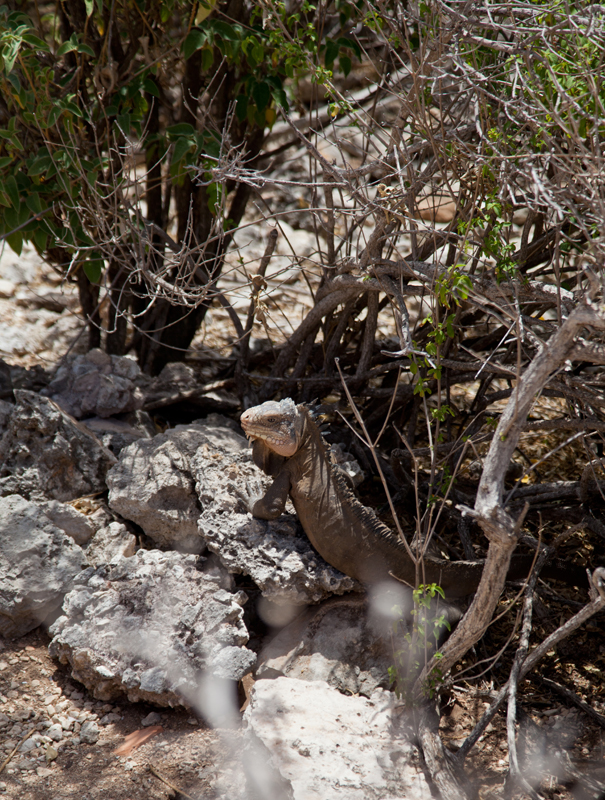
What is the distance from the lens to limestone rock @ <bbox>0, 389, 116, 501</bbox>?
4160 millimetres

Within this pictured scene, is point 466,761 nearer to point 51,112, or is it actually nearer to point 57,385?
point 57,385

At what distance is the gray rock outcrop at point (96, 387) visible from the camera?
477 centimetres

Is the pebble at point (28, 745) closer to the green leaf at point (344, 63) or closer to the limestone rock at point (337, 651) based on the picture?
the limestone rock at point (337, 651)

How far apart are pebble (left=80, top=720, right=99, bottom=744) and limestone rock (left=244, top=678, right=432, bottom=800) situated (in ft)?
2.52

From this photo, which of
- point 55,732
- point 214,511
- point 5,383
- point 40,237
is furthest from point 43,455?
point 55,732

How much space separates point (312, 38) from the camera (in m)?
3.99

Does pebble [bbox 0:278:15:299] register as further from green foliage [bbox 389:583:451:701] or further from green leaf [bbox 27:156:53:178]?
green foliage [bbox 389:583:451:701]

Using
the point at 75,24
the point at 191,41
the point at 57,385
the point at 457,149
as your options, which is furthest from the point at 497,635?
the point at 75,24

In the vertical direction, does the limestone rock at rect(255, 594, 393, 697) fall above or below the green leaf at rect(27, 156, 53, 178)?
below

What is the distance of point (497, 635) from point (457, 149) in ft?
9.25

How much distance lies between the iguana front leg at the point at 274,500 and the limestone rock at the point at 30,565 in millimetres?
1109

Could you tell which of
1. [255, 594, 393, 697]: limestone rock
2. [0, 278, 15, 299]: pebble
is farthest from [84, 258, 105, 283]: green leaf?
[0, 278, 15, 299]: pebble

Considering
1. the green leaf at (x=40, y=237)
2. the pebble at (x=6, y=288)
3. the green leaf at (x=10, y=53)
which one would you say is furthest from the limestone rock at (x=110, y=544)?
the pebble at (x=6, y=288)

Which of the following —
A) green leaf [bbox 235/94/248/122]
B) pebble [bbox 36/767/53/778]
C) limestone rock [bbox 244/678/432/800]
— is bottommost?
pebble [bbox 36/767/53/778]
